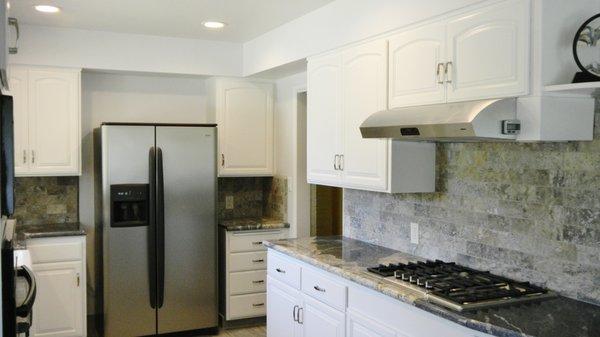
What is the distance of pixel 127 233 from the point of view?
443cm

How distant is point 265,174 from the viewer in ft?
17.1

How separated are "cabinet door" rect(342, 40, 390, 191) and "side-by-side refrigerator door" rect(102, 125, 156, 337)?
1.73 meters

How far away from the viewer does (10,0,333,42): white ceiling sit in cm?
378

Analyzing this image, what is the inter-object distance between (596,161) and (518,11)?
675 millimetres

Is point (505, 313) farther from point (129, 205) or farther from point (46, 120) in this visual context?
point (46, 120)

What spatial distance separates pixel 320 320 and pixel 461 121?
1531 mm

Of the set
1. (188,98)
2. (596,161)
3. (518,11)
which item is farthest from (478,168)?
(188,98)

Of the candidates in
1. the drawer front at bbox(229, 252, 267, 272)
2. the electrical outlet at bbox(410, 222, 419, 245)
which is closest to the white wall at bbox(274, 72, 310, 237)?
the drawer front at bbox(229, 252, 267, 272)

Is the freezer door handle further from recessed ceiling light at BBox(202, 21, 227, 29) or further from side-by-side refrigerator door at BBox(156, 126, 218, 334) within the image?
recessed ceiling light at BBox(202, 21, 227, 29)

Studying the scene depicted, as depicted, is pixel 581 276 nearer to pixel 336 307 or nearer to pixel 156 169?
pixel 336 307

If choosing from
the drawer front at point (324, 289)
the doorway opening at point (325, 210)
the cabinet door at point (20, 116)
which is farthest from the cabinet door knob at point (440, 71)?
the cabinet door at point (20, 116)

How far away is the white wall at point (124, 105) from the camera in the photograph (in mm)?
4902

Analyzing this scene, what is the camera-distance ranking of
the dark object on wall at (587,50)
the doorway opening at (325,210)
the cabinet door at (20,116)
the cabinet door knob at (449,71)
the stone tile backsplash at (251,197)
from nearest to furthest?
the dark object on wall at (587,50) → the cabinet door knob at (449,71) → the cabinet door at (20,116) → the doorway opening at (325,210) → the stone tile backsplash at (251,197)

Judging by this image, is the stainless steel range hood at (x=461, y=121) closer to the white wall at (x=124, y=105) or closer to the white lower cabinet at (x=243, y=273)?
the white lower cabinet at (x=243, y=273)
